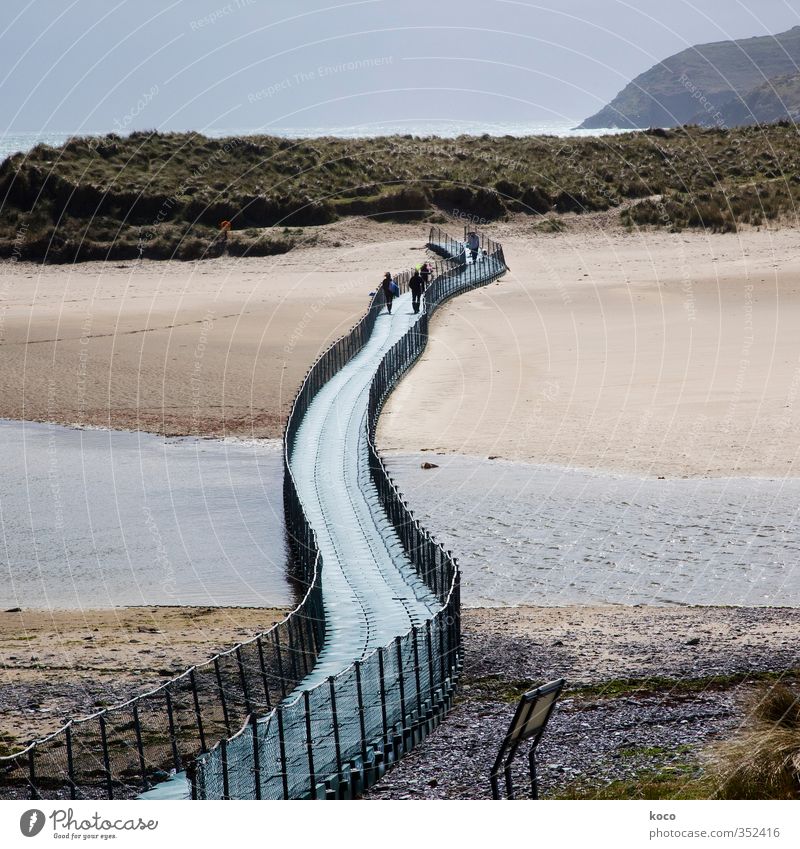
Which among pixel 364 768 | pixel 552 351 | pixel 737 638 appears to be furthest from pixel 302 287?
pixel 364 768

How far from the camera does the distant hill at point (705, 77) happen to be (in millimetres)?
49125

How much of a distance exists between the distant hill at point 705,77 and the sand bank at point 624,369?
866 cm

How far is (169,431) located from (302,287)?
108 feet

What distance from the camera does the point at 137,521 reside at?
33281 mm

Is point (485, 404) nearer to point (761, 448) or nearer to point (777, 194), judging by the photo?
point (761, 448)

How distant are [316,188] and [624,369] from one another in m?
57.2

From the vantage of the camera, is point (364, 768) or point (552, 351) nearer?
point (364, 768)

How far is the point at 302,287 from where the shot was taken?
75.4 metres

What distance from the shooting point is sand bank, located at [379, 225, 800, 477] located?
127 feet

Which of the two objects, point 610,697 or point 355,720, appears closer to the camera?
point 355,720

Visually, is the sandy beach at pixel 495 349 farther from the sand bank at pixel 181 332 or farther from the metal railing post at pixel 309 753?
the metal railing post at pixel 309 753

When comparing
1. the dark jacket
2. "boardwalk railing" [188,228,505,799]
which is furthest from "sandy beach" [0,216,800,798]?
the dark jacket

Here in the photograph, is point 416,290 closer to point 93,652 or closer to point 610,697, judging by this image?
point 93,652

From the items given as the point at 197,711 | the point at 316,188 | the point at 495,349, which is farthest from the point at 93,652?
the point at 316,188
